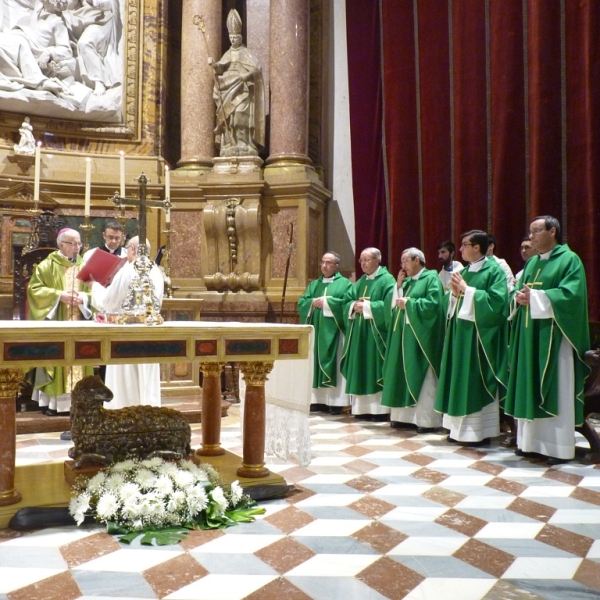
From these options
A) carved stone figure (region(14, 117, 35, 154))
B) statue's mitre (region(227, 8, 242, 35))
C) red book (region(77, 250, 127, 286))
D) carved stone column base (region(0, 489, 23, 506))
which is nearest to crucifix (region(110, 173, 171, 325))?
red book (region(77, 250, 127, 286))

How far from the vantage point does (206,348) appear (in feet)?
12.5

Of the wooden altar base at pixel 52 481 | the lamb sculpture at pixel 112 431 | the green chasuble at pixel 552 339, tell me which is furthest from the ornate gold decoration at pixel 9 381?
the green chasuble at pixel 552 339

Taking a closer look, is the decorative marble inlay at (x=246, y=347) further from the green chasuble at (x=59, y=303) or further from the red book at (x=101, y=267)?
the green chasuble at (x=59, y=303)

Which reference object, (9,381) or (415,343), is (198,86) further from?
(9,381)

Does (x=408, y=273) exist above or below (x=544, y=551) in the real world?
above

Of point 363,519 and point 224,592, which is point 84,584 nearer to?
point 224,592

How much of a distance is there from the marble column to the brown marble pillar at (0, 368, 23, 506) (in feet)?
17.8

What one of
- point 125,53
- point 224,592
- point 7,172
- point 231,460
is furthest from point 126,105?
point 224,592

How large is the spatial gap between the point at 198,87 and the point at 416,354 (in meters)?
4.45

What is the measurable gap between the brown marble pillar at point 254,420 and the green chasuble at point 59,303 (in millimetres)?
2521

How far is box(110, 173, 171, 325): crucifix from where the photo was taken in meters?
3.87

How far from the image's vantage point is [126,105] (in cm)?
851

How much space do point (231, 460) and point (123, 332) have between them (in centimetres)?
131

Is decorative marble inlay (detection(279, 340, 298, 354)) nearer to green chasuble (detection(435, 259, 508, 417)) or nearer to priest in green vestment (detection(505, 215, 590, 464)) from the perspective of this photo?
priest in green vestment (detection(505, 215, 590, 464))
